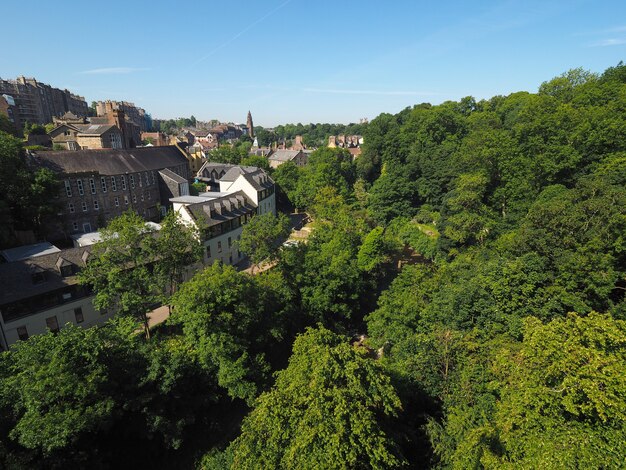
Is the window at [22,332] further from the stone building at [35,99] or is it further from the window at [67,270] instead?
the stone building at [35,99]

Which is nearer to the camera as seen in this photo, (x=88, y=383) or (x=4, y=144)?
(x=88, y=383)

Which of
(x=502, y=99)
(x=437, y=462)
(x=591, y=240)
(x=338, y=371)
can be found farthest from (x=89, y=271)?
(x=502, y=99)

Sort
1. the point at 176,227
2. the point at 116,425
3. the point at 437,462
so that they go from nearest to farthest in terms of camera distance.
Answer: the point at 437,462 < the point at 116,425 < the point at 176,227

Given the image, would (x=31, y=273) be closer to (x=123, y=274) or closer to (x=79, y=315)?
(x=79, y=315)

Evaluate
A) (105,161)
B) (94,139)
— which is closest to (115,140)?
(94,139)

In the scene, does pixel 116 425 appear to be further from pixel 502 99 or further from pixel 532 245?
pixel 502 99

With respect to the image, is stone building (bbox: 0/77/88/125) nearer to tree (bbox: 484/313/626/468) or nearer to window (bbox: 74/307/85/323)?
window (bbox: 74/307/85/323)

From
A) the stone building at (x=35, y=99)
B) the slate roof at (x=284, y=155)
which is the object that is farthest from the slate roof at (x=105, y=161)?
the stone building at (x=35, y=99)
